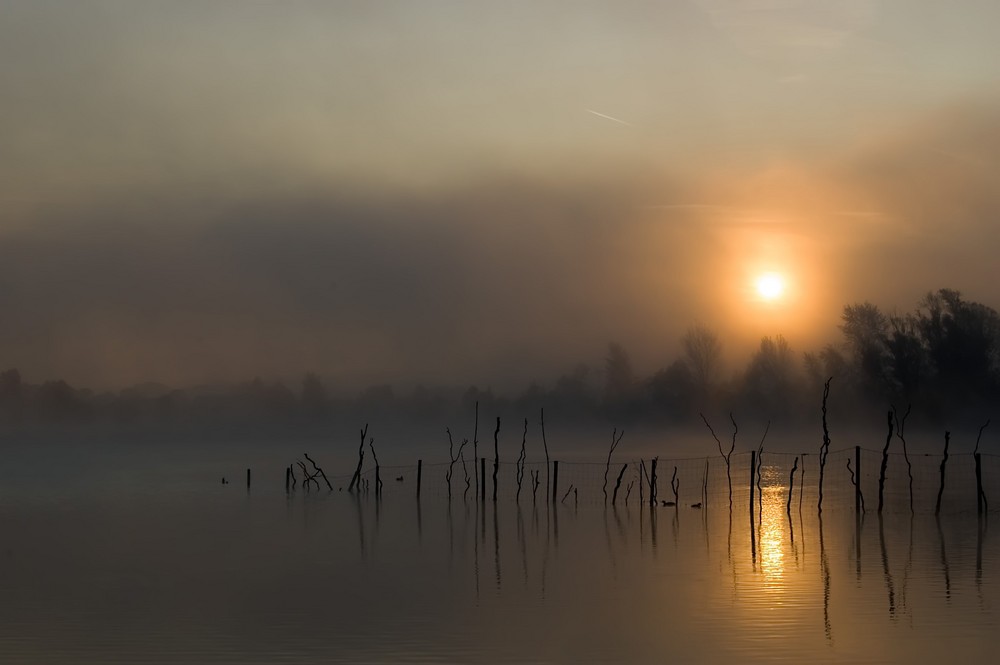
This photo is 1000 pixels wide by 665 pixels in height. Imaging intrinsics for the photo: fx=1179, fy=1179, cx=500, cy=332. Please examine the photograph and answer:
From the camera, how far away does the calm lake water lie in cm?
1553

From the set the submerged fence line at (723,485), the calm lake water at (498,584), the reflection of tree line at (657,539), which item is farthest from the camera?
the submerged fence line at (723,485)

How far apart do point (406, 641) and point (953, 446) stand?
83.4m

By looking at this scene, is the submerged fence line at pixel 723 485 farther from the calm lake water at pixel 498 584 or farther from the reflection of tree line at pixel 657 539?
the reflection of tree line at pixel 657 539

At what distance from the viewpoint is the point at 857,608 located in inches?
711

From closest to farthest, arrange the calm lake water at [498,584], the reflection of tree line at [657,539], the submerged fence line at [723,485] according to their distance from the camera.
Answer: the calm lake water at [498,584] → the reflection of tree line at [657,539] → the submerged fence line at [723,485]

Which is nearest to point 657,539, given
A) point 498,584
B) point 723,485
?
point 498,584

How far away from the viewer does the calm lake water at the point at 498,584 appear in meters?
15.5

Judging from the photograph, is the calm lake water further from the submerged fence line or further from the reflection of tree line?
the submerged fence line

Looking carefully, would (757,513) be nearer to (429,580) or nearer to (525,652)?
(429,580)

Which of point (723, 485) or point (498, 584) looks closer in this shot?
point (498, 584)

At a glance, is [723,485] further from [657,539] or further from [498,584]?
[498,584]

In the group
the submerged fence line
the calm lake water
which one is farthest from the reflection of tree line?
the submerged fence line

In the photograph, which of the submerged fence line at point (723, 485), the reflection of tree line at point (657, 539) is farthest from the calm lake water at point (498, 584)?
the submerged fence line at point (723, 485)

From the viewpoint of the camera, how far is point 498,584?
69.7ft
